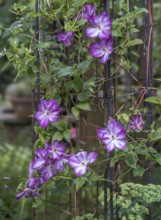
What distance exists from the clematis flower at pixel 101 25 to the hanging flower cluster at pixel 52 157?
10.0 inches

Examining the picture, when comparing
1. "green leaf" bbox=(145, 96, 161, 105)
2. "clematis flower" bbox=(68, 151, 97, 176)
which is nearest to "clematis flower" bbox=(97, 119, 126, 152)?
"clematis flower" bbox=(68, 151, 97, 176)

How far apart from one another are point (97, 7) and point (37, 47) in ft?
0.81

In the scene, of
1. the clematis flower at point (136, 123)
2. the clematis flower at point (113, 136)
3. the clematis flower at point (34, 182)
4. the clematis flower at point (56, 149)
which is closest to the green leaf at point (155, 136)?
the clematis flower at point (136, 123)

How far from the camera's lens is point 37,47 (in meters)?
1.85

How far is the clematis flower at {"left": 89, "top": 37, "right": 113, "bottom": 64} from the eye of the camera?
1729 mm

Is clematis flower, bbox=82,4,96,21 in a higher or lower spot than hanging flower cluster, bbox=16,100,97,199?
higher

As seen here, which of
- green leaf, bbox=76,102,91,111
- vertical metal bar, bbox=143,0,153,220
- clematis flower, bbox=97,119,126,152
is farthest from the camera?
vertical metal bar, bbox=143,0,153,220

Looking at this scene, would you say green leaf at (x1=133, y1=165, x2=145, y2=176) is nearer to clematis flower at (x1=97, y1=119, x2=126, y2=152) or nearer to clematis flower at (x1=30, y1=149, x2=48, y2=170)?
clematis flower at (x1=97, y1=119, x2=126, y2=152)

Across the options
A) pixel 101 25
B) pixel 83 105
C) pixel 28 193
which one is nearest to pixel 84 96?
pixel 83 105

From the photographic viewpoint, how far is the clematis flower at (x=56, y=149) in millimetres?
1778

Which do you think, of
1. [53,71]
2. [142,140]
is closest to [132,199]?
[142,140]

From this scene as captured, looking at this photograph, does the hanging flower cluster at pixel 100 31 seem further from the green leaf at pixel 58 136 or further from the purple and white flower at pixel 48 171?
the purple and white flower at pixel 48 171

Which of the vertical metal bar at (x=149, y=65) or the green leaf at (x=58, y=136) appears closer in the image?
the green leaf at (x=58, y=136)

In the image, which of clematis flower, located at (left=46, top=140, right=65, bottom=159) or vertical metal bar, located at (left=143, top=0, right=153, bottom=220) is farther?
vertical metal bar, located at (left=143, top=0, right=153, bottom=220)
